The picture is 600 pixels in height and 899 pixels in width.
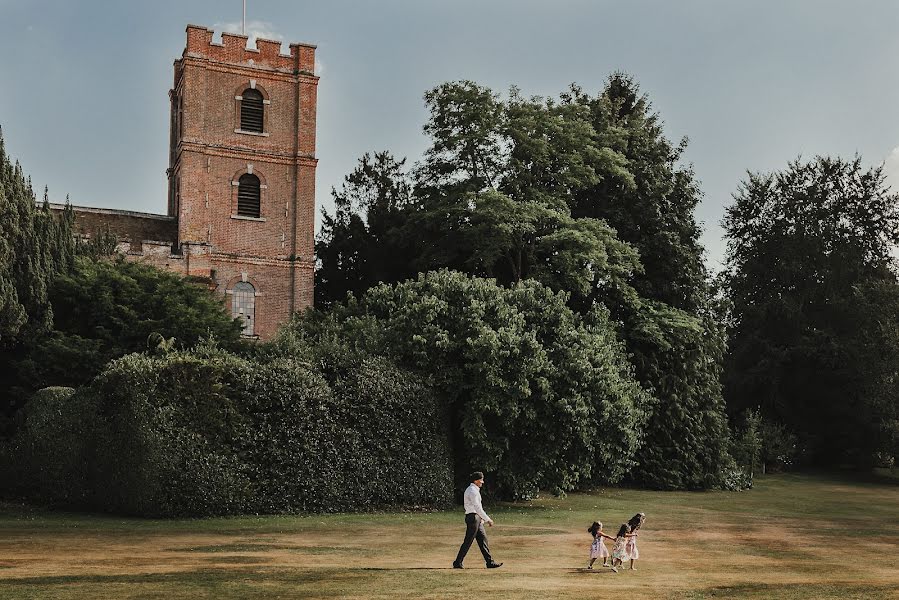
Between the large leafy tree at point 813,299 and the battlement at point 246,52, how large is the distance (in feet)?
87.6

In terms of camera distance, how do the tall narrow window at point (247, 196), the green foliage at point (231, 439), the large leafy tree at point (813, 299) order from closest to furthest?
the green foliage at point (231, 439), the tall narrow window at point (247, 196), the large leafy tree at point (813, 299)

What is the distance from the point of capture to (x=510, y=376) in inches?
1174

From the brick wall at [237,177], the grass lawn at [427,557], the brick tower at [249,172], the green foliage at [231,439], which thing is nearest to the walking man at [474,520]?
the grass lawn at [427,557]

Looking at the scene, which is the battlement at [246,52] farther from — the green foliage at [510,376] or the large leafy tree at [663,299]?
the green foliage at [510,376]

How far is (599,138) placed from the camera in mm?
45719

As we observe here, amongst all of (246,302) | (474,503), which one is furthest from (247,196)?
(474,503)

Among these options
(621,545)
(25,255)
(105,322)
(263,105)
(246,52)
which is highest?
(246,52)

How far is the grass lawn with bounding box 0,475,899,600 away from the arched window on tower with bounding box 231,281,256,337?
21053 mm

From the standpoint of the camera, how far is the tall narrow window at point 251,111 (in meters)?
50.6

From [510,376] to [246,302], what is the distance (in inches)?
872

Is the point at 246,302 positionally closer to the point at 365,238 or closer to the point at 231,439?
the point at 365,238

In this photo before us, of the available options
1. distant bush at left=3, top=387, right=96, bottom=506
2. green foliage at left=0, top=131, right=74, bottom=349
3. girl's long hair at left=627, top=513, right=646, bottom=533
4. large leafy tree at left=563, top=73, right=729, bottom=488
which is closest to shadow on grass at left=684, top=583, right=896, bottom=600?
girl's long hair at left=627, top=513, right=646, bottom=533

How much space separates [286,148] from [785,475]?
98.4 ft

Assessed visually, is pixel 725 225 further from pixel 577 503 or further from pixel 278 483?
pixel 278 483
